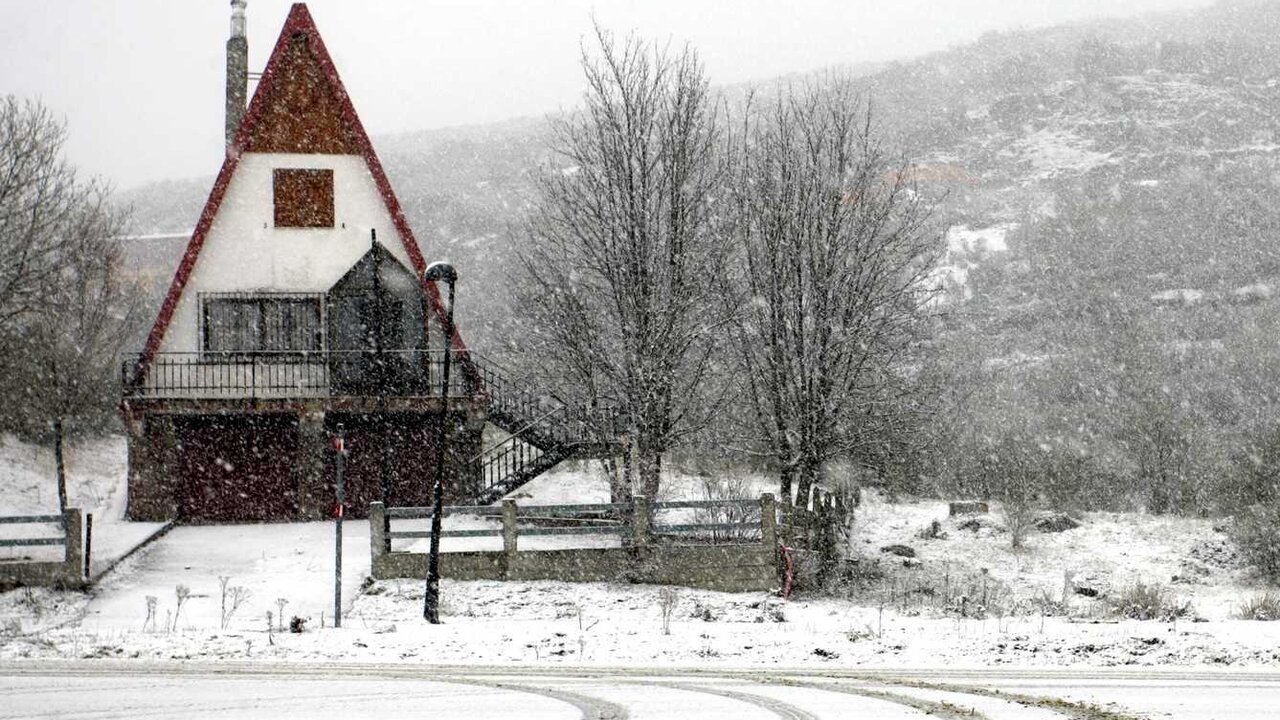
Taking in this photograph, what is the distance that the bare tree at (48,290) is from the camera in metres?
24.2

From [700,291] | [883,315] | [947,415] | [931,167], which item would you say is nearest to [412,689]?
[700,291]

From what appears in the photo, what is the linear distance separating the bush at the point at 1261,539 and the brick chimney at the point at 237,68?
2453cm

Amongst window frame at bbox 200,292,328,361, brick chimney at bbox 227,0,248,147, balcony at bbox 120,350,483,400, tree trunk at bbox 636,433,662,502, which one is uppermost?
brick chimney at bbox 227,0,248,147

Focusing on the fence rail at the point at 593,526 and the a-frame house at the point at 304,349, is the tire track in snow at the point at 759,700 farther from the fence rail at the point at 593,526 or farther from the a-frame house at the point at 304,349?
the a-frame house at the point at 304,349

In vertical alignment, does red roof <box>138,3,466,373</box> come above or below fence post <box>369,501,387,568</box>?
above

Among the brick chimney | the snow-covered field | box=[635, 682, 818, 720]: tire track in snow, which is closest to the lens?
box=[635, 682, 818, 720]: tire track in snow

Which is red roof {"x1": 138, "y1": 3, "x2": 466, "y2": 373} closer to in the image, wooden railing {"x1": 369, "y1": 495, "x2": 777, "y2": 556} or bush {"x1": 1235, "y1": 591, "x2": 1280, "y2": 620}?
wooden railing {"x1": 369, "y1": 495, "x2": 777, "y2": 556}

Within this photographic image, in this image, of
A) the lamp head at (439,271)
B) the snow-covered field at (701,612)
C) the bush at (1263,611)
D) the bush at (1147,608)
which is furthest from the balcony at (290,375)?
the bush at (1263,611)

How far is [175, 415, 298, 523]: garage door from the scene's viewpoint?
25516 mm

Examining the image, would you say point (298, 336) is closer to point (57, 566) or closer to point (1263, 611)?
point (57, 566)

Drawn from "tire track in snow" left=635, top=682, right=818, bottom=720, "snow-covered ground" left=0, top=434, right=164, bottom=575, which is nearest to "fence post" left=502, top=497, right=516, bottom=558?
"snow-covered ground" left=0, top=434, right=164, bottom=575

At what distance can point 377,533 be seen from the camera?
792 inches

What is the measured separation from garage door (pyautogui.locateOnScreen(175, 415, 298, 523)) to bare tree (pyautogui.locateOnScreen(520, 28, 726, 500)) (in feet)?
23.5

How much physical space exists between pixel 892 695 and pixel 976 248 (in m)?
67.9
